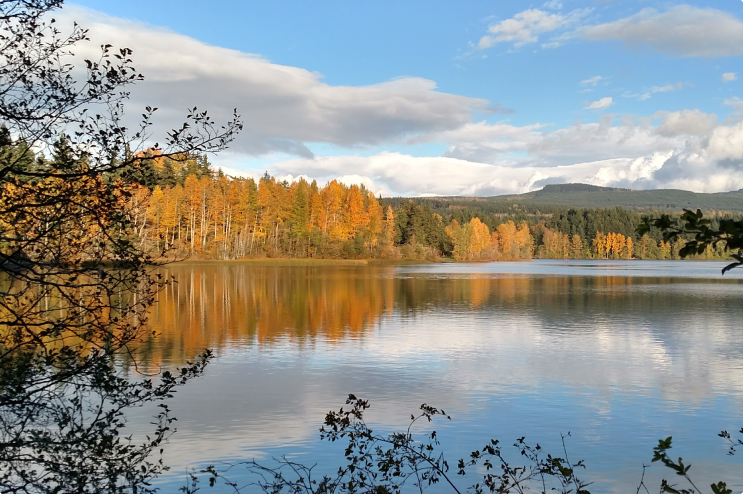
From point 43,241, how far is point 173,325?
619 inches

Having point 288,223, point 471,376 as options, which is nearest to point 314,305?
point 471,376

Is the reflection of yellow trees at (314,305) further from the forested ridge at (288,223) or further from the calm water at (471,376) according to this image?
the forested ridge at (288,223)

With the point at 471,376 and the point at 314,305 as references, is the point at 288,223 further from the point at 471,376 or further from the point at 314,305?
the point at 471,376

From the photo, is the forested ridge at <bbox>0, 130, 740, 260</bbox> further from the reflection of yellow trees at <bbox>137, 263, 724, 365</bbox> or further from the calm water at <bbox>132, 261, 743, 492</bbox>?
the calm water at <bbox>132, 261, 743, 492</bbox>

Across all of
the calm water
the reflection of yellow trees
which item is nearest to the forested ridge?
the reflection of yellow trees

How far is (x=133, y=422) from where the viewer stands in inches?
392

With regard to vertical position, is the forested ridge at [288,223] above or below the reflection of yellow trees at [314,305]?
above

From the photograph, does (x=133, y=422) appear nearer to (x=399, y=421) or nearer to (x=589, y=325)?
(x=399, y=421)

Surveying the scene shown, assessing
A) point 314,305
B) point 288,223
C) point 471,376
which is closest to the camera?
point 471,376

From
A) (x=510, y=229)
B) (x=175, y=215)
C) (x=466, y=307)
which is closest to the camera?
(x=466, y=307)

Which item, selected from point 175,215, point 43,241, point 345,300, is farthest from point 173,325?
point 175,215

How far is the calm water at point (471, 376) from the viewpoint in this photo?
914 cm

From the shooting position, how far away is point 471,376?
44.6 ft

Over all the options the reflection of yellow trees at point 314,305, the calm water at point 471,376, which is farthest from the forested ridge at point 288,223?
the calm water at point 471,376
